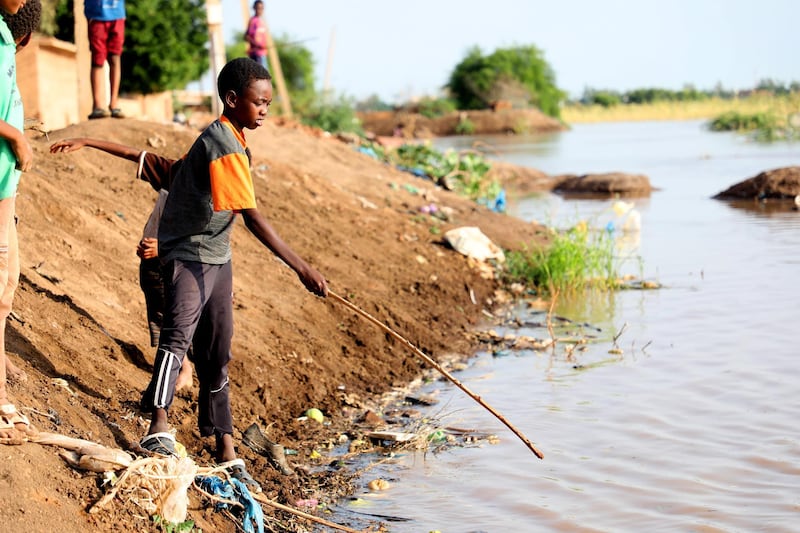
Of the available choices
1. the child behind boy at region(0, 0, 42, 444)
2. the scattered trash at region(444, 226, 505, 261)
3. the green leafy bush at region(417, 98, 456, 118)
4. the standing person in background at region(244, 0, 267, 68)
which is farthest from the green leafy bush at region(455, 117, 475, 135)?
the child behind boy at region(0, 0, 42, 444)

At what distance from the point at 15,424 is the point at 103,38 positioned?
5732 mm

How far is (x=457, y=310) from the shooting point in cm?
861

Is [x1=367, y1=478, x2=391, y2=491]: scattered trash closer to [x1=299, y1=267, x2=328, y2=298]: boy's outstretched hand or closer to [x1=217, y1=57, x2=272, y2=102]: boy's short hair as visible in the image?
[x1=299, y1=267, x2=328, y2=298]: boy's outstretched hand

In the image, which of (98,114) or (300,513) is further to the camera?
(98,114)

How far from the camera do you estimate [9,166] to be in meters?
3.64

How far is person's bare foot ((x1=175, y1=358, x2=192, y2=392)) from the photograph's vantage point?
5121 mm

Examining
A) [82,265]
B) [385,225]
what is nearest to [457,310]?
[385,225]

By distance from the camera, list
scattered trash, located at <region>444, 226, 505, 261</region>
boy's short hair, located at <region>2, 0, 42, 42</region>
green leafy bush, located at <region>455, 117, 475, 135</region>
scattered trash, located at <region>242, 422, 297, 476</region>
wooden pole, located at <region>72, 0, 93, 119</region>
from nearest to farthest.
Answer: boy's short hair, located at <region>2, 0, 42, 42</region> → scattered trash, located at <region>242, 422, 297, 476</region> → wooden pole, located at <region>72, 0, 93, 119</region> → scattered trash, located at <region>444, 226, 505, 261</region> → green leafy bush, located at <region>455, 117, 475, 135</region>

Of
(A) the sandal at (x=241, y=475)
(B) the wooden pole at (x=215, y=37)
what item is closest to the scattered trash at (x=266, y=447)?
(A) the sandal at (x=241, y=475)

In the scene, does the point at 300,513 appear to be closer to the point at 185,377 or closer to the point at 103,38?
the point at 185,377

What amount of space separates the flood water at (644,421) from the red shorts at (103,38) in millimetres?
3950

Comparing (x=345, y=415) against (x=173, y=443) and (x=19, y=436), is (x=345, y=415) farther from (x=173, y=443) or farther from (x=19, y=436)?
(x=19, y=436)

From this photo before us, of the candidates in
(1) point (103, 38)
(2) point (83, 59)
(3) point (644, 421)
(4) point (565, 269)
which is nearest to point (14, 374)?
(3) point (644, 421)

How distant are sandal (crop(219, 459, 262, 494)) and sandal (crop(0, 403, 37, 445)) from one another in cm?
88
